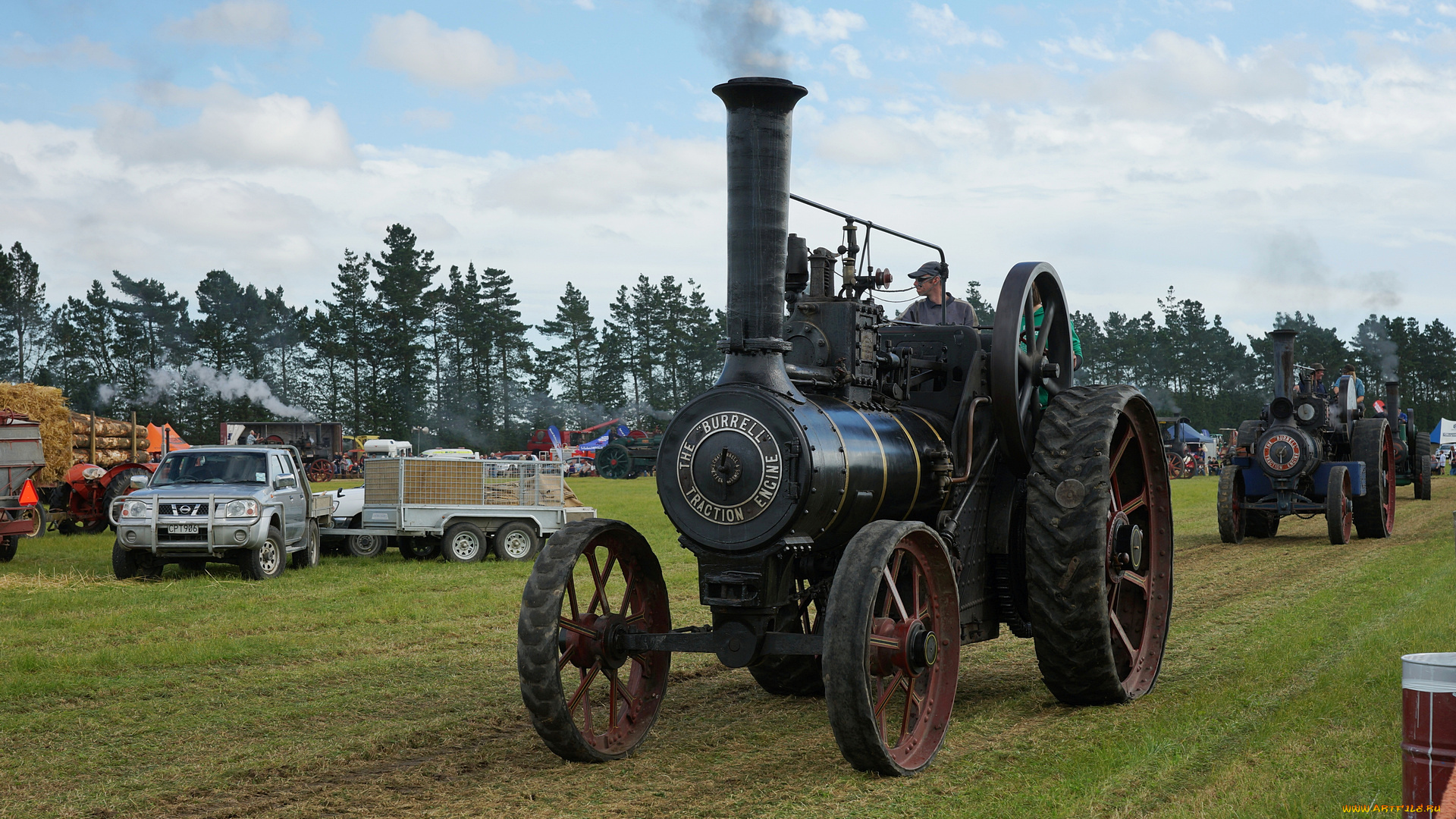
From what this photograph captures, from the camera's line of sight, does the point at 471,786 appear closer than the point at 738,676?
Yes

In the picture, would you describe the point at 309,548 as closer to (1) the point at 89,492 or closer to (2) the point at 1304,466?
(1) the point at 89,492

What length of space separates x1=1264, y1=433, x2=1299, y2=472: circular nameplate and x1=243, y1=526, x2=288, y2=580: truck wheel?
41.2 ft

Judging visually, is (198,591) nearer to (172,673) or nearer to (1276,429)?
(172,673)

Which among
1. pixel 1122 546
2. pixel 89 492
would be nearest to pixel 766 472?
pixel 1122 546

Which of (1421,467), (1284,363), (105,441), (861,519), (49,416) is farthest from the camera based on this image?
(105,441)

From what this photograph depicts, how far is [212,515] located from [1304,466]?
13.5 meters

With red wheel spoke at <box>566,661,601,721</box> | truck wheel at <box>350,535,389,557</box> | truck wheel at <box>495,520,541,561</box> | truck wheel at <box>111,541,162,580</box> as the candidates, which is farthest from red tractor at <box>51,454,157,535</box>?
red wheel spoke at <box>566,661,601,721</box>

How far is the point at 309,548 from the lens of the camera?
14.8 m

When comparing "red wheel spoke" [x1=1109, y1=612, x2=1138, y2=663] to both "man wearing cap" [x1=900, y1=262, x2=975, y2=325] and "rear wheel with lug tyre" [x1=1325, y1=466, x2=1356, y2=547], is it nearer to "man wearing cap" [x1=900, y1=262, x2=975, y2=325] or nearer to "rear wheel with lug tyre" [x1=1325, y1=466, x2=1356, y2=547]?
"man wearing cap" [x1=900, y1=262, x2=975, y2=325]

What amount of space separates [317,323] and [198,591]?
48.4m

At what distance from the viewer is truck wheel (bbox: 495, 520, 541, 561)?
15469mm

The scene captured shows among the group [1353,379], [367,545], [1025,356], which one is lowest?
[367,545]

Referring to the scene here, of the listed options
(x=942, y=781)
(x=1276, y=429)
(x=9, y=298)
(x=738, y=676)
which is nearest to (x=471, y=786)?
(x=942, y=781)

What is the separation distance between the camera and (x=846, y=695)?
464 cm
